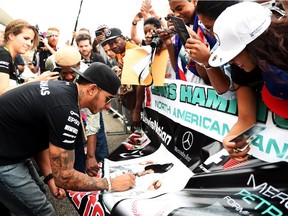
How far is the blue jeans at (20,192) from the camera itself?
1.79m

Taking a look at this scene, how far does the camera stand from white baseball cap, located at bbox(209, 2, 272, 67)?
40.8 inches

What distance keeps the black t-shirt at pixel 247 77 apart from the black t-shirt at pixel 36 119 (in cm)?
92

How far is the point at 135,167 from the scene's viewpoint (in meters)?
2.20

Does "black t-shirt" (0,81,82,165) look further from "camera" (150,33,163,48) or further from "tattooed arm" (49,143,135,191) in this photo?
"camera" (150,33,163,48)

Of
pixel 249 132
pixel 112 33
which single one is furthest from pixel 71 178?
pixel 112 33

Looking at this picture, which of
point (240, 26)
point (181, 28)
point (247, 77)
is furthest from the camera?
point (181, 28)

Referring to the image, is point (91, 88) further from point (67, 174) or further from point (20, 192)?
point (20, 192)

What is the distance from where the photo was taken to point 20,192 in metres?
1.82

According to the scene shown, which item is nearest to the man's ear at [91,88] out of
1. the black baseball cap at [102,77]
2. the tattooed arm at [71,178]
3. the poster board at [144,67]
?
the black baseball cap at [102,77]

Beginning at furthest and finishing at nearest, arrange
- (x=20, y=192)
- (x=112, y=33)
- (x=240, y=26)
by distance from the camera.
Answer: (x=112, y=33) < (x=20, y=192) < (x=240, y=26)

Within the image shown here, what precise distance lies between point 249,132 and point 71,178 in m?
1.07

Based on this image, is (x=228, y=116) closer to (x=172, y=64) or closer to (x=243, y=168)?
(x=243, y=168)

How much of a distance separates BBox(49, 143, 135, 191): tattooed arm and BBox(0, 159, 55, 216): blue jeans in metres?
0.29

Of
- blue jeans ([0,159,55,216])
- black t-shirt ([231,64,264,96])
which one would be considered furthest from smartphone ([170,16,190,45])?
blue jeans ([0,159,55,216])
